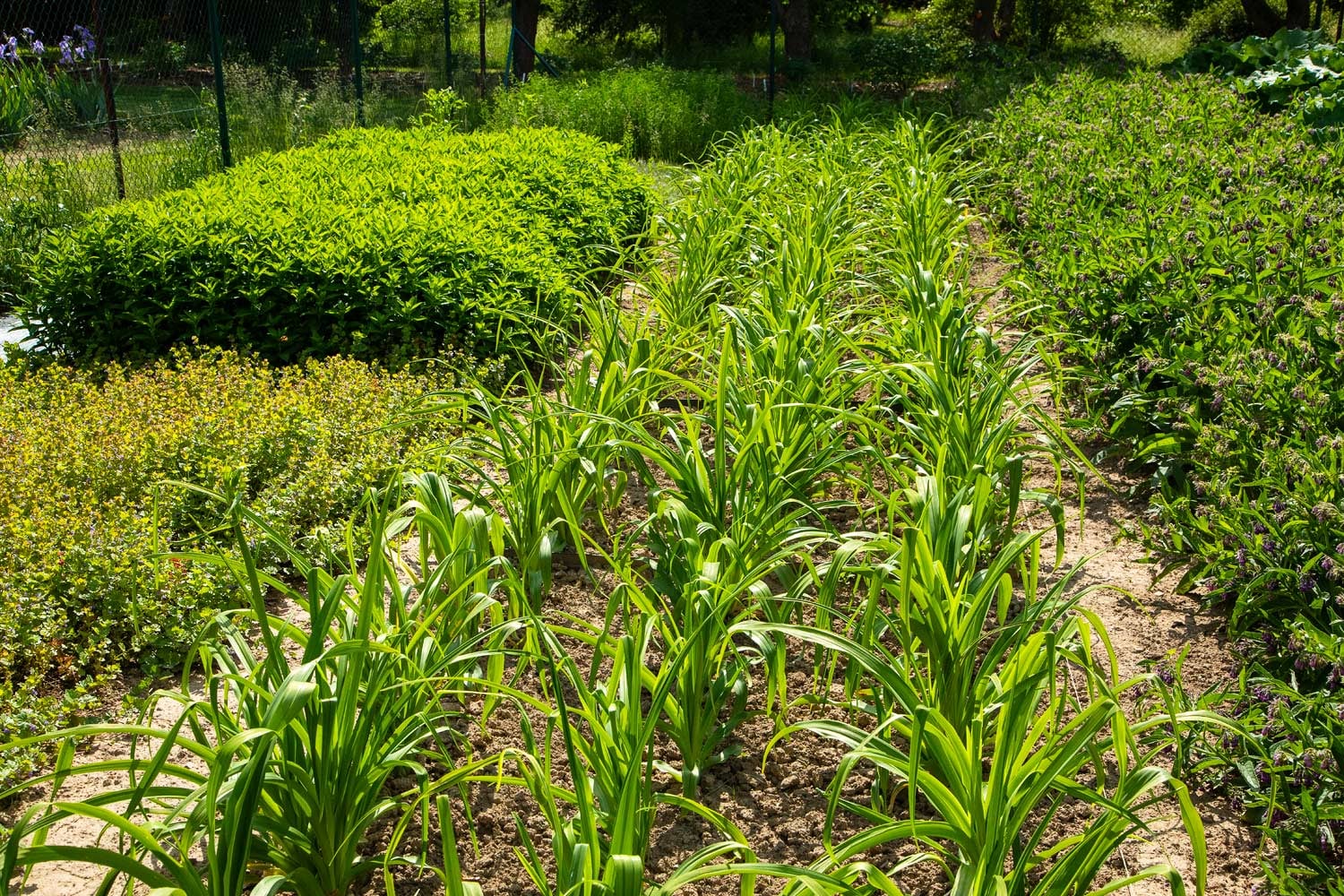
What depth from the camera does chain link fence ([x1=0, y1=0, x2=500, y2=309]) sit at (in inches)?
310

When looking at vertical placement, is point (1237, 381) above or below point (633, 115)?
below

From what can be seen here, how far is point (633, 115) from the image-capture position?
1251 cm

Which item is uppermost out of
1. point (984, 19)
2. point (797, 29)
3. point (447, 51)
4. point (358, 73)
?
point (984, 19)

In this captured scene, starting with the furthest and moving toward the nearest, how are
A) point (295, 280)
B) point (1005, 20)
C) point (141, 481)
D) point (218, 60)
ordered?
1. point (1005, 20)
2. point (218, 60)
3. point (295, 280)
4. point (141, 481)

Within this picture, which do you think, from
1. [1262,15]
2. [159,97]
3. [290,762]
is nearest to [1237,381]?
[290,762]

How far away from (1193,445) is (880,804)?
202 cm

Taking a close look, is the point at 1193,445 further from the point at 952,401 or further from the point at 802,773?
the point at 802,773

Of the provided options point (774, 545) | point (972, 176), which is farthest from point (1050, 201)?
point (774, 545)

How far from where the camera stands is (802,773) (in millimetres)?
2762

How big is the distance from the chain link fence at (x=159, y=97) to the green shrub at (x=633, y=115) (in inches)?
55.0

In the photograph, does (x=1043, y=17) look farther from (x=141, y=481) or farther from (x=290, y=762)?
(x=290, y=762)

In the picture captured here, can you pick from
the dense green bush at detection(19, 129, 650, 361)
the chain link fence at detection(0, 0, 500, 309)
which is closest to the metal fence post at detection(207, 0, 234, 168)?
the chain link fence at detection(0, 0, 500, 309)

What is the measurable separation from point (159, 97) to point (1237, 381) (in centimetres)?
966

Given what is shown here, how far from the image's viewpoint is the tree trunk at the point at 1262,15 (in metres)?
19.8
